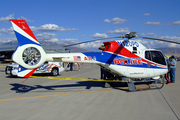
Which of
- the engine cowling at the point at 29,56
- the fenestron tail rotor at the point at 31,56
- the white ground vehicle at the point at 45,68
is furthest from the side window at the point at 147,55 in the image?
the white ground vehicle at the point at 45,68

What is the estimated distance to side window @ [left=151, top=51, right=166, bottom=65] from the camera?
32.0 ft

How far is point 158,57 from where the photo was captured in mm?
9875

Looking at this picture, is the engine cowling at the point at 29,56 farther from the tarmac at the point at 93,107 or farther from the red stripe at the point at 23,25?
the tarmac at the point at 93,107

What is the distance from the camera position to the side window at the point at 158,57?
9742 millimetres

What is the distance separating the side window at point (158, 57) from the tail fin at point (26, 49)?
238 inches

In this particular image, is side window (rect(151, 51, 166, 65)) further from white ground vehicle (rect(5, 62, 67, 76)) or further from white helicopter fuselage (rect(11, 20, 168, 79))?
white ground vehicle (rect(5, 62, 67, 76))

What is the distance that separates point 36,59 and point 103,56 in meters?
3.42

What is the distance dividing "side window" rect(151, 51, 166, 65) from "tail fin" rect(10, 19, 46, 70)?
604 cm

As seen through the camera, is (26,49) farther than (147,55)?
No

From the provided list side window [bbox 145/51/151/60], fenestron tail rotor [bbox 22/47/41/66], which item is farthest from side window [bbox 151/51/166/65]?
fenestron tail rotor [bbox 22/47/41/66]

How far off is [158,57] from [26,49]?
7.17 metres

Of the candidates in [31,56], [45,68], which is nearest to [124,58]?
[31,56]

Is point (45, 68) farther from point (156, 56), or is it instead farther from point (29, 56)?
point (156, 56)

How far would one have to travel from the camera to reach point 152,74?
9602 mm
